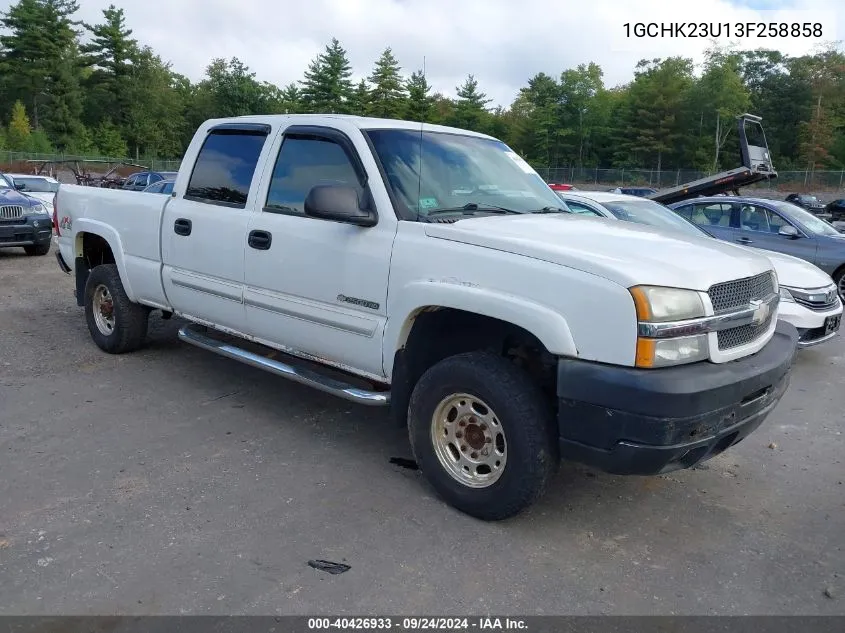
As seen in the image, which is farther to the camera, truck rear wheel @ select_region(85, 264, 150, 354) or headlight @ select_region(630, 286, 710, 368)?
truck rear wheel @ select_region(85, 264, 150, 354)

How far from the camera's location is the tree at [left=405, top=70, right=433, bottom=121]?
4.77 metres

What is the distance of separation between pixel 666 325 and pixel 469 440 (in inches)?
46.4

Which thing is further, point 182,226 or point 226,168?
point 182,226

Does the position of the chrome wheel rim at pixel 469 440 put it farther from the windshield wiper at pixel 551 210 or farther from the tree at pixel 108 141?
the tree at pixel 108 141

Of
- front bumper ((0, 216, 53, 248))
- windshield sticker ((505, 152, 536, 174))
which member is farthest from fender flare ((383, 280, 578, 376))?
front bumper ((0, 216, 53, 248))

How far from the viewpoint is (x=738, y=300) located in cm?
342

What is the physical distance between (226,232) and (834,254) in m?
9.31

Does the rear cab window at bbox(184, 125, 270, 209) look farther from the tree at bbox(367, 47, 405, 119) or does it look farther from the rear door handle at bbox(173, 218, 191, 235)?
the tree at bbox(367, 47, 405, 119)

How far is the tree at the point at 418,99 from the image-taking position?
4.77 meters

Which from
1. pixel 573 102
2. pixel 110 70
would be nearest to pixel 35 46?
pixel 110 70

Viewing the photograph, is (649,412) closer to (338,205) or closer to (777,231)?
(338,205)

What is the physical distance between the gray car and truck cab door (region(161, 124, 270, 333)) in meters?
8.04
